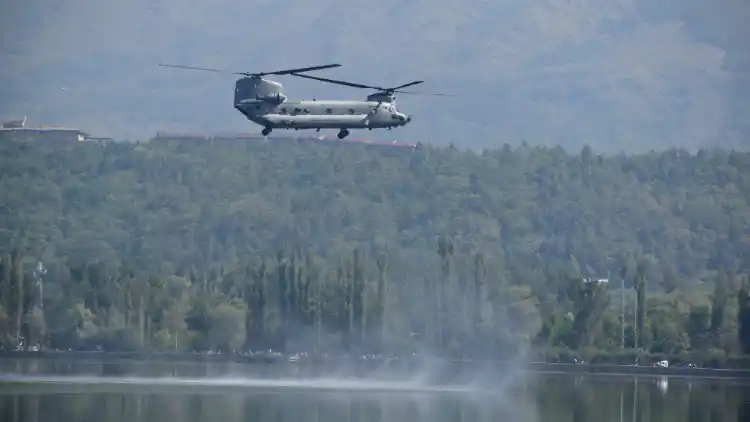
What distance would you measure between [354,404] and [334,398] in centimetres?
181

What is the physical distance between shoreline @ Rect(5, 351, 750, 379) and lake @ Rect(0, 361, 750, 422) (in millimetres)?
904

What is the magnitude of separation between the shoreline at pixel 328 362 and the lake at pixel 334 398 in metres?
0.90

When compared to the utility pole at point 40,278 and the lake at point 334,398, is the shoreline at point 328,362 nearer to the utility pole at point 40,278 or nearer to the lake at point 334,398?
the lake at point 334,398

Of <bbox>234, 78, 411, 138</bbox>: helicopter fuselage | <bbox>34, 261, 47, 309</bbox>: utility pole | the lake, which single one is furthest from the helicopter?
<bbox>34, 261, 47, 309</bbox>: utility pole

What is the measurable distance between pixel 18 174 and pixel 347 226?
56.4 feet

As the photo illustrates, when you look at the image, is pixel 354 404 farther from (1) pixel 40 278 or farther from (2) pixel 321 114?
(1) pixel 40 278

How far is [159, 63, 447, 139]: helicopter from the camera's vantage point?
2018 inches

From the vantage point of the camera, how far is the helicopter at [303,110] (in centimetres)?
5125

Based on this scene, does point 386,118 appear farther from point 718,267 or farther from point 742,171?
point 742,171

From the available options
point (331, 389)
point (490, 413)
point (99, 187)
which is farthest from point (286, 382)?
point (99, 187)

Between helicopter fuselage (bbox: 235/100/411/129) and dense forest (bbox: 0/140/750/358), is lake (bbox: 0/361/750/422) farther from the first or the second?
helicopter fuselage (bbox: 235/100/411/129)

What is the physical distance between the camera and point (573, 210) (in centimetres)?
8812

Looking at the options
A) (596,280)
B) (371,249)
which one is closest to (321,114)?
(371,249)

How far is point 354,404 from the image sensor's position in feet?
177
